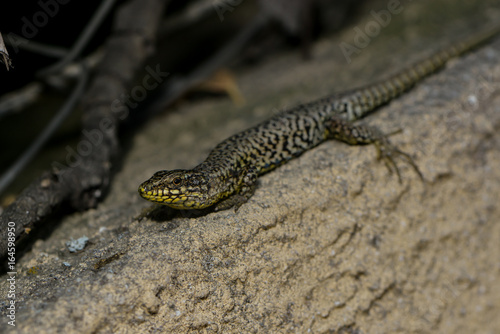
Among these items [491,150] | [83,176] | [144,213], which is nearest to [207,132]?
[83,176]

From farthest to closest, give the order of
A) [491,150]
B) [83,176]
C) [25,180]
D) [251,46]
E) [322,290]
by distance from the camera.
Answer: [251,46] → [25,180] → [491,150] → [83,176] → [322,290]

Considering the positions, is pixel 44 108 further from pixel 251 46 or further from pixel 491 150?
pixel 491 150

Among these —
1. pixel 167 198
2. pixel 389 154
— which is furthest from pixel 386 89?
pixel 167 198
